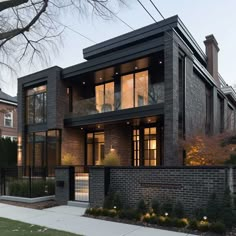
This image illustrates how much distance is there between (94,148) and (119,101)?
4774mm

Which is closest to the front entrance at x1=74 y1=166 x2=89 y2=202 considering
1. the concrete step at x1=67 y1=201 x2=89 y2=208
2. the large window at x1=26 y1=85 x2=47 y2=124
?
the concrete step at x1=67 y1=201 x2=89 y2=208

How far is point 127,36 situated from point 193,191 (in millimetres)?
12257

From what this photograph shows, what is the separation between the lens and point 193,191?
8.92m

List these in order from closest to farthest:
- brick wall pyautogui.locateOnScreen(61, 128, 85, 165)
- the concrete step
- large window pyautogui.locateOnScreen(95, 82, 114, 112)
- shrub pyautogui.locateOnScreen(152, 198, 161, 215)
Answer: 1. shrub pyautogui.locateOnScreen(152, 198, 161, 215)
2. the concrete step
3. large window pyautogui.locateOnScreen(95, 82, 114, 112)
4. brick wall pyautogui.locateOnScreen(61, 128, 85, 165)

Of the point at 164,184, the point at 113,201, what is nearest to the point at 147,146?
the point at 113,201

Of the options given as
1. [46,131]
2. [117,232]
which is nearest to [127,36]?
[46,131]

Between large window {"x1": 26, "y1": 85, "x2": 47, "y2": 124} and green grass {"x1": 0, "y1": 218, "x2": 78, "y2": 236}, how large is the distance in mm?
12647

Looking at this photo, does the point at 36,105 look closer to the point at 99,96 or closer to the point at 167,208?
the point at 99,96

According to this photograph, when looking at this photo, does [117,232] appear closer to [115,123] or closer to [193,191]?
[193,191]

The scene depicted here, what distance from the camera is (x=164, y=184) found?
9.51m

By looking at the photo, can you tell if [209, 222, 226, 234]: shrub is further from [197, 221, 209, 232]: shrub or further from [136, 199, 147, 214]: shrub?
[136, 199, 147, 214]: shrub

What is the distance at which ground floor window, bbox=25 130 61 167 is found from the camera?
20312 millimetres

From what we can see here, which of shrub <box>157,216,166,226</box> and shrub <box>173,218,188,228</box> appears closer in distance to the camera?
shrub <box>173,218,188,228</box>

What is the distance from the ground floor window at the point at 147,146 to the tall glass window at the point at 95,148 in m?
2.56
